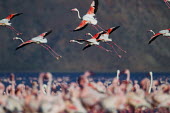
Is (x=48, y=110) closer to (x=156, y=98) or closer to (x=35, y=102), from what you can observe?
(x=35, y=102)

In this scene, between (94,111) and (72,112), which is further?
(94,111)

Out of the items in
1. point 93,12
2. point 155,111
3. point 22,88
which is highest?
point 93,12

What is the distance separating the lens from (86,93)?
5867 mm

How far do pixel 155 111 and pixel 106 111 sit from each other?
2.10 m

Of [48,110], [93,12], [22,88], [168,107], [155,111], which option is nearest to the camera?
[48,110]

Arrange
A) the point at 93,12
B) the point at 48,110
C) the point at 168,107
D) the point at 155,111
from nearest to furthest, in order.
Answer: the point at 48,110, the point at 168,107, the point at 155,111, the point at 93,12

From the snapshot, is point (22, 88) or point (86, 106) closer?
point (86, 106)

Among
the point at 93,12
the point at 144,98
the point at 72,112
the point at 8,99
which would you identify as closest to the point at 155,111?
the point at 144,98

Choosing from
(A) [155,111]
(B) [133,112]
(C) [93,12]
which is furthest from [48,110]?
(C) [93,12]

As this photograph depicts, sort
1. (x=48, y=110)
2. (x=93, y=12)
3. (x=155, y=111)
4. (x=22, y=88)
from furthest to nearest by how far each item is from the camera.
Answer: (x=93, y=12) < (x=22, y=88) < (x=155, y=111) < (x=48, y=110)

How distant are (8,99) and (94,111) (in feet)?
4.23

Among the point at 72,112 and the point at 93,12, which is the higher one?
the point at 93,12

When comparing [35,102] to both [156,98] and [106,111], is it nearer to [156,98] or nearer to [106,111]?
[106,111]

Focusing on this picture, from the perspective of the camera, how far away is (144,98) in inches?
259
